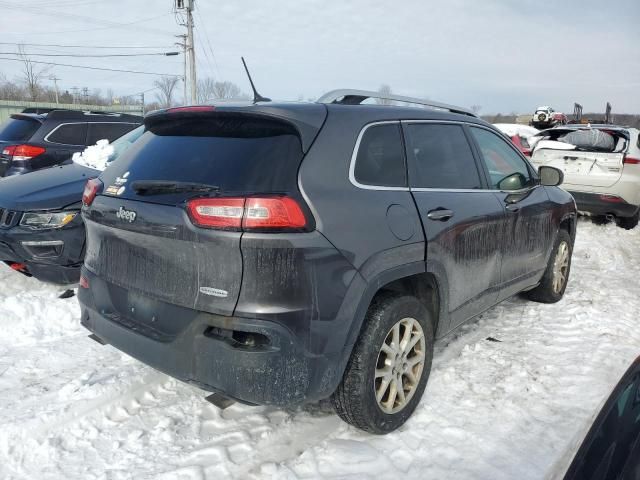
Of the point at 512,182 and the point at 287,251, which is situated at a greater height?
the point at 512,182

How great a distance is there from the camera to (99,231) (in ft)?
8.98

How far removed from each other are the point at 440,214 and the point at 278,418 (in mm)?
1541

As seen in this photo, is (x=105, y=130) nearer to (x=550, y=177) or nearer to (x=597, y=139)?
(x=550, y=177)

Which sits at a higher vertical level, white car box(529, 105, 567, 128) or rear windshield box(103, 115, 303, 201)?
white car box(529, 105, 567, 128)

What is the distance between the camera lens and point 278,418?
2861 mm

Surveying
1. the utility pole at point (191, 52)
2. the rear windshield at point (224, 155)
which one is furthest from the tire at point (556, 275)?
the utility pole at point (191, 52)

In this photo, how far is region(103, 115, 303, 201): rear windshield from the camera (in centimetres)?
225

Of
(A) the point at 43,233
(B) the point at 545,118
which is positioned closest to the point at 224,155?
(A) the point at 43,233

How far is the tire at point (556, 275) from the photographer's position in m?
4.76

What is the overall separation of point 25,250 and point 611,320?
5.37 metres

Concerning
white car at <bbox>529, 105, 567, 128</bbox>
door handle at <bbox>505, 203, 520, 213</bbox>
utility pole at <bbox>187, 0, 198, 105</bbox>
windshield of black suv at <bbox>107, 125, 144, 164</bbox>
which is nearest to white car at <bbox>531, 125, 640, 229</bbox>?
door handle at <bbox>505, 203, 520, 213</bbox>

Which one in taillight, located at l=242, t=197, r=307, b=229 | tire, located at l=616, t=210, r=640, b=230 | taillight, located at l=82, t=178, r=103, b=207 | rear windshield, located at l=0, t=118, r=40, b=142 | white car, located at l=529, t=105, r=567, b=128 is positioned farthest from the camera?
white car, located at l=529, t=105, r=567, b=128

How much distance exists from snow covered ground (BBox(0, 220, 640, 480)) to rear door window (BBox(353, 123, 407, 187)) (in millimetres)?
1421

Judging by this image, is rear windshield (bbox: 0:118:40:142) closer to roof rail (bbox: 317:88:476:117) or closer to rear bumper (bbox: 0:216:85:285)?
rear bumper (bbox: 0:216:85:285)
